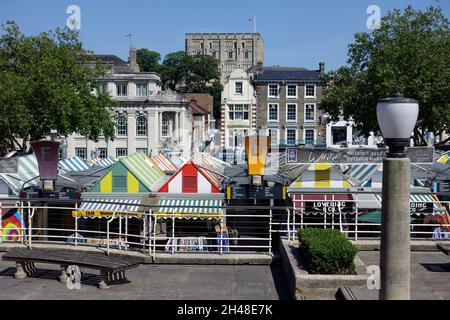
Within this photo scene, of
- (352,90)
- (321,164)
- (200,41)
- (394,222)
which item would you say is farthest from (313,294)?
(200,41)

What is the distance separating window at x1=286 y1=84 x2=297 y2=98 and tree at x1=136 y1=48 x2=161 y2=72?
2446 inches

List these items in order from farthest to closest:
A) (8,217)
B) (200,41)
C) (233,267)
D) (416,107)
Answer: (200,41) → (8,217) → (233,267) → (416,107)

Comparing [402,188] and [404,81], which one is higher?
[404,81]

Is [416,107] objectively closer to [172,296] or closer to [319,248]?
[319,248]

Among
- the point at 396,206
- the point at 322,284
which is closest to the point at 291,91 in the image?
the point at 322,284

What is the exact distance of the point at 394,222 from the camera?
22.3ft

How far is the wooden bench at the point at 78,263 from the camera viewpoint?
33.2ft

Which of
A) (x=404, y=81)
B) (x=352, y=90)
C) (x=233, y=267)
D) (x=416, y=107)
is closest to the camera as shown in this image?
(x=416, y=107)

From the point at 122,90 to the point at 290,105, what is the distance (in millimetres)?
19470

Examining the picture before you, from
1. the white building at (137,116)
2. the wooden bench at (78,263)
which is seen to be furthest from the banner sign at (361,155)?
the white building at (137,116)

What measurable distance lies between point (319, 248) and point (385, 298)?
2.79 m

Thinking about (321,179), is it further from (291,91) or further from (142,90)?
(291,91)

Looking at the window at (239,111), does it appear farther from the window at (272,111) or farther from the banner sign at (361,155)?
the banner sign at (361,155)

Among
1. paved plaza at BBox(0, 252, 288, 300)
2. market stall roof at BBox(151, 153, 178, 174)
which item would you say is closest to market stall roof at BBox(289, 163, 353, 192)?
paved plaza at BBox(0, 252, 288, 300)
